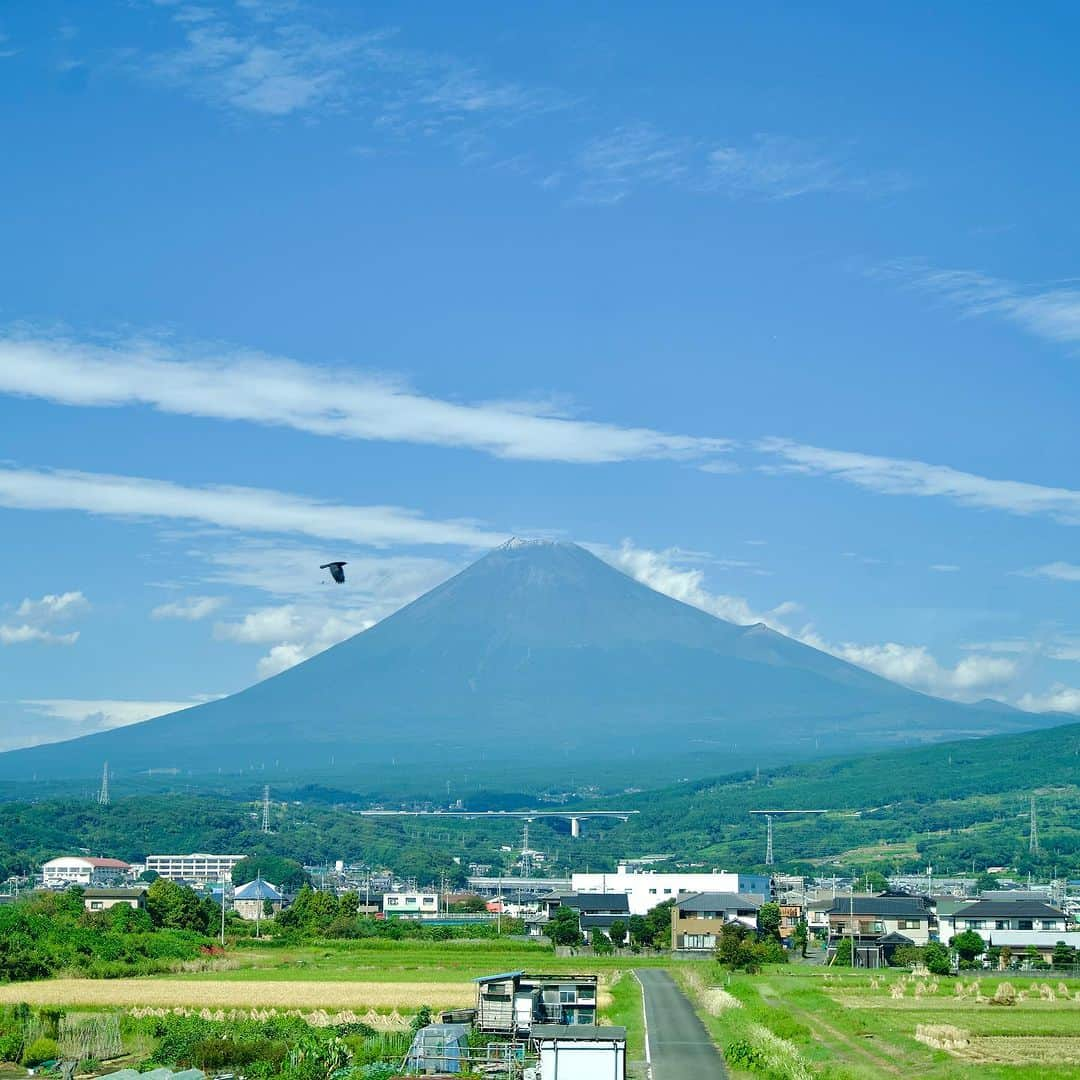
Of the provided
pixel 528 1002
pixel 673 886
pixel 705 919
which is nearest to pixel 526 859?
pixel 673 886

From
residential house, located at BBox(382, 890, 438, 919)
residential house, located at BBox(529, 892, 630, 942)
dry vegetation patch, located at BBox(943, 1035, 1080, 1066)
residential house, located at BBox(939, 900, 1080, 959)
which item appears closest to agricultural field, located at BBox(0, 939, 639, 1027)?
dry vegetation patch, located at BBox(943, 1035, 1080, 1066)

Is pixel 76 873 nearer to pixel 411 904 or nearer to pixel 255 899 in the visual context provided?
pixel 255 899

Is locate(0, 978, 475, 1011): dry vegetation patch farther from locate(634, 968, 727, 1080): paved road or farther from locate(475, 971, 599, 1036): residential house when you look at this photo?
locate(475, 971, 599, 1036): residential house

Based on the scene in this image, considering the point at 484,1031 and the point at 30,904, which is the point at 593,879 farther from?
the point at 484,1031

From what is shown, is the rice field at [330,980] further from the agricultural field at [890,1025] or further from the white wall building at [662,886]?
the white wall building at [662,886]

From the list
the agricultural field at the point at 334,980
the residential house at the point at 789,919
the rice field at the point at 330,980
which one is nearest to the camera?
the agricultural field at the point at 334,980

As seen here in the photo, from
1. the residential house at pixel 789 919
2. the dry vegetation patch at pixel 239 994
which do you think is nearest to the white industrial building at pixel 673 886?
the residential house at pixel 789 919

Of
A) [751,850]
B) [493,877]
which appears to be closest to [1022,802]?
[751,850]
